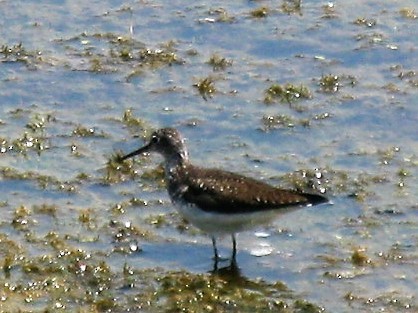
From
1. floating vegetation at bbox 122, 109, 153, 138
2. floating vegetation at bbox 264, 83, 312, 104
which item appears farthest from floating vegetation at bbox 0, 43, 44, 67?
floating vegetation at bbox 264, 83, 312, 104

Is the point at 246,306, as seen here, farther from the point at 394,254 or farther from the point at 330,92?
the point at 330,92

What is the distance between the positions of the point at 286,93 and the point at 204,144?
1181mm

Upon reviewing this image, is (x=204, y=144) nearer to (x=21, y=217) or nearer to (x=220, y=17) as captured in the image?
(x=21, y=217)

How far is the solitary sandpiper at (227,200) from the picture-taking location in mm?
9797

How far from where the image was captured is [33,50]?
13.2 m

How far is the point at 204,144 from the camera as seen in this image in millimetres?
11648

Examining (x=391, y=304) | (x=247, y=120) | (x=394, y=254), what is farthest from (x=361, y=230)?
(x=247, y=120)

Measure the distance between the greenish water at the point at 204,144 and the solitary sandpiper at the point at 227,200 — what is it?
31 centimetres

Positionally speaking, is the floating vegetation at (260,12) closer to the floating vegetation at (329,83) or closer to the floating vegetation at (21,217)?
the floating vegetation at (329,83)

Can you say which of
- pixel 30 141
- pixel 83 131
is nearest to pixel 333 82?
pixel 83 131

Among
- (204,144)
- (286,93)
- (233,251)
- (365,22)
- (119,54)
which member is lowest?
(233,251)

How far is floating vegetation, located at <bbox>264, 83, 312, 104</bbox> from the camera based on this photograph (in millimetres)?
12419

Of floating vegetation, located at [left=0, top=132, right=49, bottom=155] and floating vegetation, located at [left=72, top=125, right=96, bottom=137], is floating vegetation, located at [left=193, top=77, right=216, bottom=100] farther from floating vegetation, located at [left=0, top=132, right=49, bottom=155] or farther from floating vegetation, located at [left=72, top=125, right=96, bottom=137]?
floating vegetation, located at [left=0, top=132, right=49, bottom=155]

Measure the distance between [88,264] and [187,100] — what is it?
3.00 meters
